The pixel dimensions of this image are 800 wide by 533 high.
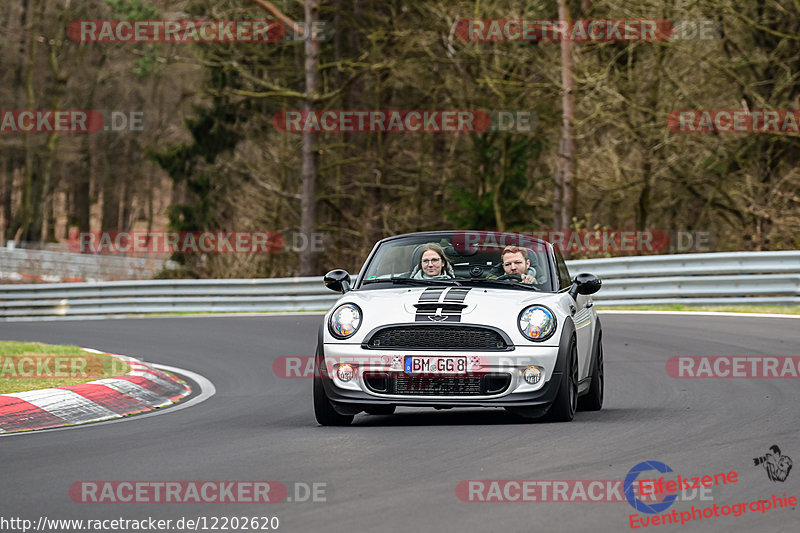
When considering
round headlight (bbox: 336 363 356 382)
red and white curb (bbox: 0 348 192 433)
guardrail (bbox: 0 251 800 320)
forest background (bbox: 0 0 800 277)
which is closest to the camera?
round headlight (bbox: 336 363 356 382)

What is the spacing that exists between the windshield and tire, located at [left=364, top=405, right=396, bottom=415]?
0.95 m

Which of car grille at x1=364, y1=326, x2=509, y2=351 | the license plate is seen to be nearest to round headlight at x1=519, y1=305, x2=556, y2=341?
car grille at x1=364, y1=326, x2=509, y2=351

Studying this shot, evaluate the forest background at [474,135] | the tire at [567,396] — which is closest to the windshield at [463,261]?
the tire at [567,396]

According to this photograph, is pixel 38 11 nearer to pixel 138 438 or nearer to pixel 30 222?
pixel 30 222

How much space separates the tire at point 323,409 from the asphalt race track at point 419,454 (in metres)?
0.10

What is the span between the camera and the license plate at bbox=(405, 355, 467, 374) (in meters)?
8.25

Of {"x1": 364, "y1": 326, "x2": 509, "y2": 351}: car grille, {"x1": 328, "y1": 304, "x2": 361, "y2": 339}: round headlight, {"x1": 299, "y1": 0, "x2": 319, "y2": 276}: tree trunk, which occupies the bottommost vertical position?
{"x1": 364, "y1": 326, "x2": 509, "y2": 351}: car grille

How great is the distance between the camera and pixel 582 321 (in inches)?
375

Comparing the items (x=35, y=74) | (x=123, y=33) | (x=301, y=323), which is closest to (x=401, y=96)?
(x=123, y=33)

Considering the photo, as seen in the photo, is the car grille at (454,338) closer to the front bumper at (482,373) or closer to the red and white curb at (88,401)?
the front bumper at (482,373)

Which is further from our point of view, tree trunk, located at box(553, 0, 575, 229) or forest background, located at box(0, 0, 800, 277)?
tree trunk, located at box(553, 0, 575, 229)

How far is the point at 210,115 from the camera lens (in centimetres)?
4122

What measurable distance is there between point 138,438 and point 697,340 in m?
8.53

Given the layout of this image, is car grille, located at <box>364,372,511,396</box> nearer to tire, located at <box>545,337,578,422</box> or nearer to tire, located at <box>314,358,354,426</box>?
tire, located at <box>545,337,578,422</box>
